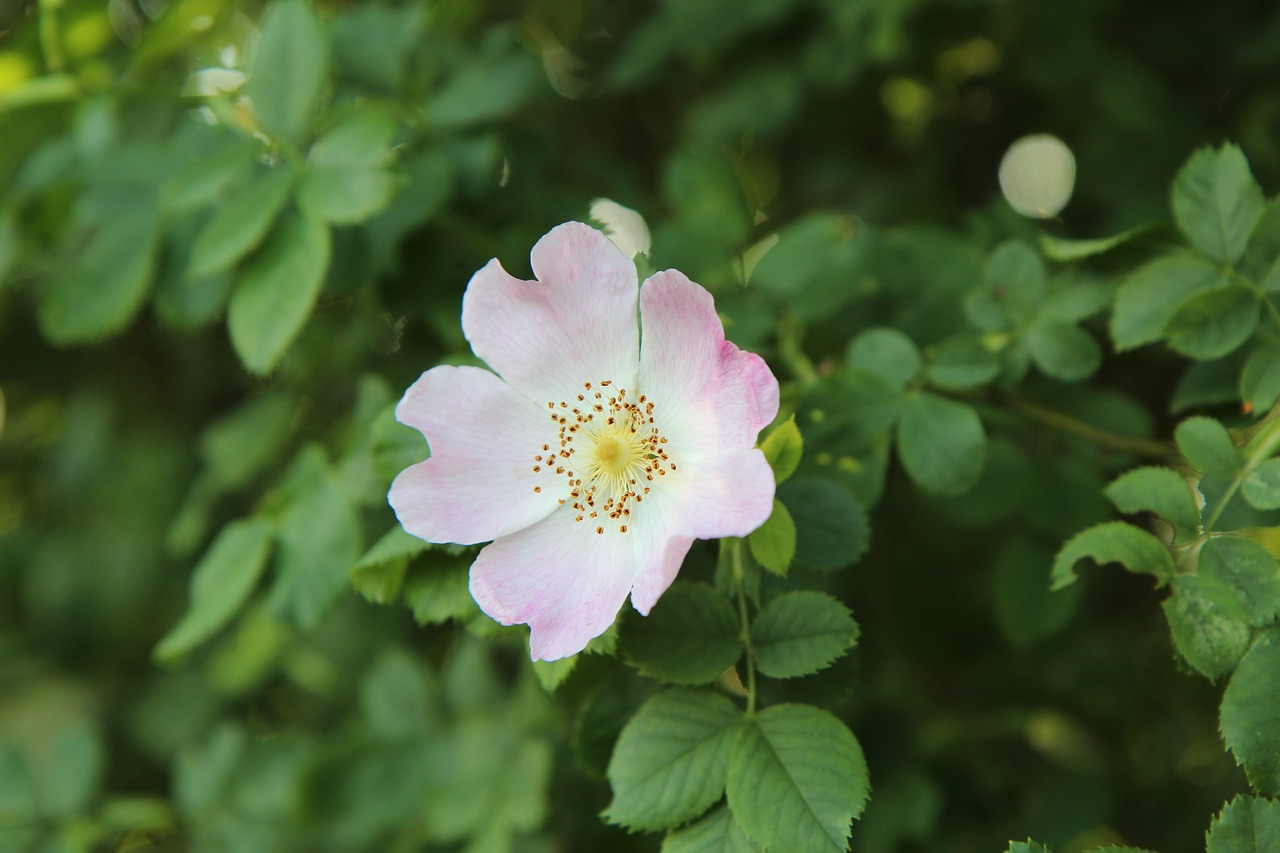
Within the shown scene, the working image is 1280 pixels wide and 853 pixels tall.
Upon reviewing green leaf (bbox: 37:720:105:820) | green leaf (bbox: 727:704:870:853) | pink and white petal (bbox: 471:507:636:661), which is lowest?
green leaf (bbox: 37:720:105:820)

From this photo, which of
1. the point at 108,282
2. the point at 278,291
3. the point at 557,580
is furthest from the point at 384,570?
the point at 108,282

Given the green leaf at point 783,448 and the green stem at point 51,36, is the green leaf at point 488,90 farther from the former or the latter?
the green leaf at point 783,448

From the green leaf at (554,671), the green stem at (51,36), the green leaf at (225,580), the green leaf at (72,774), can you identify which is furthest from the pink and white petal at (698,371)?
the green leaf at (72,774)

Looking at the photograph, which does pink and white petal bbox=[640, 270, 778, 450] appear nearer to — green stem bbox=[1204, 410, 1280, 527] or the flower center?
the flower center

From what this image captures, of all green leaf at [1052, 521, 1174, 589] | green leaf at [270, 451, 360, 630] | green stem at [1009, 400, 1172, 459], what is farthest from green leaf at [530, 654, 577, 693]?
green stem at [1009, 400, 1172, 459]

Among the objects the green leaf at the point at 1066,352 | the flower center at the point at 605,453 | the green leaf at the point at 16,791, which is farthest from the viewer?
the green leaf at the point at 16,791

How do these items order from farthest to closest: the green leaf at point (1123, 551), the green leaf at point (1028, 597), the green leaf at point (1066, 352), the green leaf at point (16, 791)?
the green leaf at point (16, 791)
the green leaf at point (1028, 597)
the green leaf at point (1066, 352)
the green leaf at point (1123, 551)
